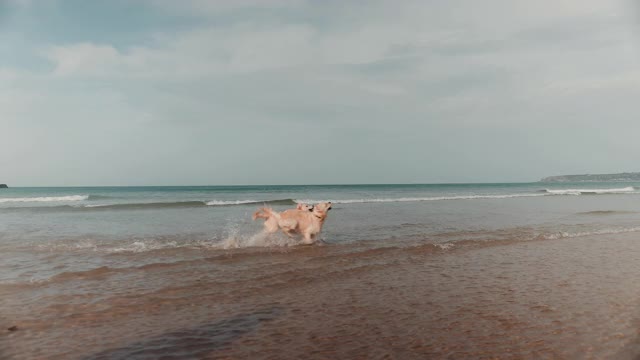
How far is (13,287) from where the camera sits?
292 inches

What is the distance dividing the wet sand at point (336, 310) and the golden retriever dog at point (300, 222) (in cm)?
285

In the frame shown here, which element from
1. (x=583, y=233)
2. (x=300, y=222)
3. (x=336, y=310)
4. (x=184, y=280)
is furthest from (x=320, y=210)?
(x=583, y=233)

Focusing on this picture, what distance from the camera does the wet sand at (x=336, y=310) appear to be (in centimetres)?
482

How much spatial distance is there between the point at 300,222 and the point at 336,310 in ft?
22.8

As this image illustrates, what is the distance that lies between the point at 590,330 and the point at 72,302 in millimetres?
7027

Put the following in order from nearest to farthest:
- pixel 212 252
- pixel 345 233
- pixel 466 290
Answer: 1. pixel 466 290
2. pixel 212 252
3. pixel 345 233

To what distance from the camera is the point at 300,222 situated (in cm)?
1310

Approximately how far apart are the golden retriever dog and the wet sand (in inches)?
112

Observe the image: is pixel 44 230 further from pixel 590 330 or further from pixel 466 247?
pixel 590 330

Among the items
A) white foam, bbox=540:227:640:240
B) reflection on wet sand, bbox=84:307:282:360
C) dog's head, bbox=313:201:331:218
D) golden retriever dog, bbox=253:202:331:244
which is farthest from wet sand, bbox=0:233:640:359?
white foam, bbox=540:227:640:240

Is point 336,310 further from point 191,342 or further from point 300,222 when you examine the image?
point 300,222

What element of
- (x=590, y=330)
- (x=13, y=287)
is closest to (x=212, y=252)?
(x=13, y=287)

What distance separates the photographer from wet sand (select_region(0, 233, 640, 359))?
4.82 metres

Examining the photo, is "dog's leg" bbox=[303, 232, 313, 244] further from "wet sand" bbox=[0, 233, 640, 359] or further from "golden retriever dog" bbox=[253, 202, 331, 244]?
"wet sand" bbox=[0, 233, 640, 359]
